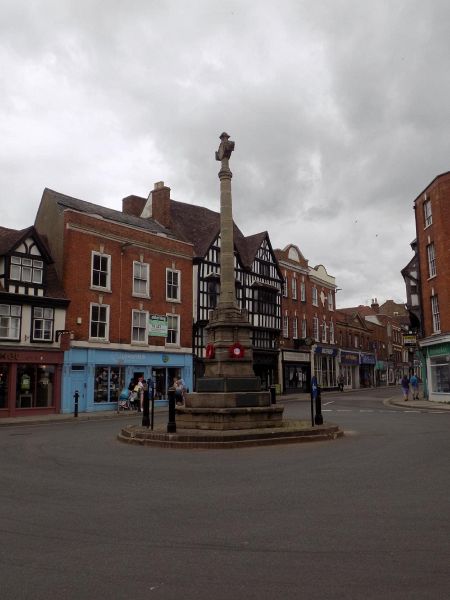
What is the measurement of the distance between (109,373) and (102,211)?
32.9 feet

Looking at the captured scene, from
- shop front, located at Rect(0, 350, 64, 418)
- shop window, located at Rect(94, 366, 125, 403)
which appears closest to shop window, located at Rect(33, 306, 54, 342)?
shop front, located at Rect(0, 350, 64, 418)

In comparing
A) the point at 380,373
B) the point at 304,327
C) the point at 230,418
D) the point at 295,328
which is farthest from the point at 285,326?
the point at 230,418

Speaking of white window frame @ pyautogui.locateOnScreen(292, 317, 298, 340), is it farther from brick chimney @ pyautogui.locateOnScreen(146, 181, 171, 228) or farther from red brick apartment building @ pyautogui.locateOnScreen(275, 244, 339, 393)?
brick chimney @ pyautogui.locateOnScreen(146, 181, 171, 228)

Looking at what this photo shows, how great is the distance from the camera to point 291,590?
4090mm

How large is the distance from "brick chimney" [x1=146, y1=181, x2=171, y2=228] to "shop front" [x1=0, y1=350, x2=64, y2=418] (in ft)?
46.6

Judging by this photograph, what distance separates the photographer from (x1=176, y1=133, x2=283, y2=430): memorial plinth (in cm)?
1409

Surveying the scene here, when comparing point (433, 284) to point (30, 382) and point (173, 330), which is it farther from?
point (30, 382)

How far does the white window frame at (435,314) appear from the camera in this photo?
31.4 m

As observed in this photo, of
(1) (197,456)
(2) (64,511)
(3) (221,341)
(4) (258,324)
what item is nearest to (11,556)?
(2) (64,511)

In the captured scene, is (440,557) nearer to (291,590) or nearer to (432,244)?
(291,590)

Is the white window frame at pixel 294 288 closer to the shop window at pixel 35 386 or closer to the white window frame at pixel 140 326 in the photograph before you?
the white window frame at pixel 140 326

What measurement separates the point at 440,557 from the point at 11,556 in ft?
12.9

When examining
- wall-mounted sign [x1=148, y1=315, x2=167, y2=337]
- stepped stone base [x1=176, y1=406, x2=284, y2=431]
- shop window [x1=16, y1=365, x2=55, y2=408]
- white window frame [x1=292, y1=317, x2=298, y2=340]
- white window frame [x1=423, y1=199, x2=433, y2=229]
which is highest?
white window frame [x1=423, y1=199, x2=433, y2=229]

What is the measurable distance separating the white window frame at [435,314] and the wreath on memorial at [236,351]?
768 inches
